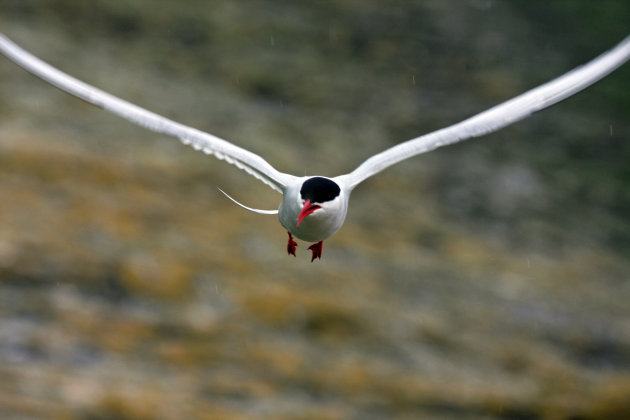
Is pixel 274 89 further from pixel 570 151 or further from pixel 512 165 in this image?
pixel 570 151

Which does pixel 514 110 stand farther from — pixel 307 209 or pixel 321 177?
pixel 307 209

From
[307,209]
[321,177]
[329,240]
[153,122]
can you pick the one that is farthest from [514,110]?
[329,240]

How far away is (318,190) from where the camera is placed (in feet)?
9.61

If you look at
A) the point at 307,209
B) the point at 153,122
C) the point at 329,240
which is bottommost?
the point at 307,209

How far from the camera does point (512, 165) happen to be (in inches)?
621

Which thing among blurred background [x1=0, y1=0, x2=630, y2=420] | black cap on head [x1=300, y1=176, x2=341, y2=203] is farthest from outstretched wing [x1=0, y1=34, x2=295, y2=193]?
blurred background [x1=0, y1=0, x2=630, y2=420]

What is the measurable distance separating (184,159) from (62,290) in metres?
3.66

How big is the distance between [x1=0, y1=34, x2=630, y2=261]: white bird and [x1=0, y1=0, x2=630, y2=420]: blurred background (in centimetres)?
636

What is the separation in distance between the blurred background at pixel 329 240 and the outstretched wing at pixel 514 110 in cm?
661

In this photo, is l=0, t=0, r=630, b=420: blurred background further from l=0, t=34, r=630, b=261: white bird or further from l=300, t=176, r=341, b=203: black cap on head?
l=300, t=176, r=341, b=203: black cap on head

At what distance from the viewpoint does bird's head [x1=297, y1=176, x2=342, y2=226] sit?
291 cm

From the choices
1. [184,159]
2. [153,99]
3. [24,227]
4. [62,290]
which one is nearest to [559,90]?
[62,290]

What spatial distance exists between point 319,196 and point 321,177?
0.35 feet

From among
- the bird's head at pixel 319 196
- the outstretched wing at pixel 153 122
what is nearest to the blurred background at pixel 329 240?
the outstretched wing at pixel 153 122
